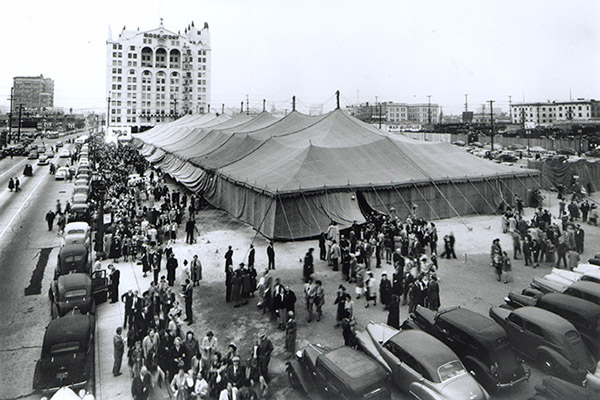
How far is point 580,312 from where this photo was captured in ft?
35.5

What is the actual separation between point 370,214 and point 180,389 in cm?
1588

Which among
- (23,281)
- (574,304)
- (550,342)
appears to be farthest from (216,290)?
(574,304)

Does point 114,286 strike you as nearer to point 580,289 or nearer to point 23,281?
point 23,281

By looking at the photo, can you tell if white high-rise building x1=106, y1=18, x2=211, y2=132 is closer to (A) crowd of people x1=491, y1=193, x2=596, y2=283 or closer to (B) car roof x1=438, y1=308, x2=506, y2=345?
A: (A) crowd of people x1=491, y1=193, x2=596, y2=283

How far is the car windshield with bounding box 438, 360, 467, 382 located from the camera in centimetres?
858

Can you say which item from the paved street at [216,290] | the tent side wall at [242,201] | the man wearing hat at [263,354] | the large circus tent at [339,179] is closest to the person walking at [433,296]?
the paved street at [216,290]

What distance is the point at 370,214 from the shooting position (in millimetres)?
22906

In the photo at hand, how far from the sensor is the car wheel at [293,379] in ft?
31.2

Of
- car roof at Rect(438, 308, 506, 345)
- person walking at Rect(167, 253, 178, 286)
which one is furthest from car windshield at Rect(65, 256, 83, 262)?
car roof at Rect(438, 308, 506, 345)

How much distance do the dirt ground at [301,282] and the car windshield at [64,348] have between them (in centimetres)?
330

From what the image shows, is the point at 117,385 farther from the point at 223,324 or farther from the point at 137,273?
the point at 137,273

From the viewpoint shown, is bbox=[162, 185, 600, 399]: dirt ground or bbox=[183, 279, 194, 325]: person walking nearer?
bbox=[162, 185, 600, 399]: dirt ground

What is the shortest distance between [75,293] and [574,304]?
14.3 meters

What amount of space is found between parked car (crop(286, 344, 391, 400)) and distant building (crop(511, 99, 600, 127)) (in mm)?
131265
